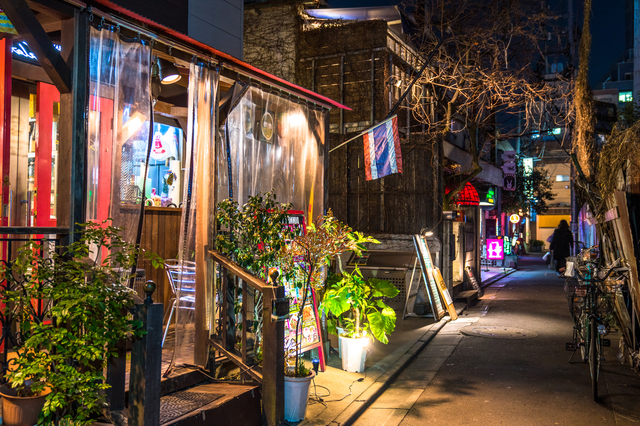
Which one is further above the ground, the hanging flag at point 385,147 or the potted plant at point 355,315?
the hanging flag at point 385,147

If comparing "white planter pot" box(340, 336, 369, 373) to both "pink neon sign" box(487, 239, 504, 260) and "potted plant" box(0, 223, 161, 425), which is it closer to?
"potted plant" box(0, 223, 161, 425)

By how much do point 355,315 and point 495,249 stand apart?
2011 centimetres

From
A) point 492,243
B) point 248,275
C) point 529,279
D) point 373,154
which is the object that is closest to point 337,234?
point 248,275

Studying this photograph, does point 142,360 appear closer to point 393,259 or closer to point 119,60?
point 119,60

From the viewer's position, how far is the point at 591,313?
698 centimetres

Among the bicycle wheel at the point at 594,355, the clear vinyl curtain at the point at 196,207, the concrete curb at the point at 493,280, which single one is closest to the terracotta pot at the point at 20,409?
the clear vinyl curtain at the point at 196,207

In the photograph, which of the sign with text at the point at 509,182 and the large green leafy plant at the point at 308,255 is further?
the sign with text at the point at 509,182

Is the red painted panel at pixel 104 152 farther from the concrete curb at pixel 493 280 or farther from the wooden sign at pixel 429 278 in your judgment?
the concrete curb at pixel 493 280

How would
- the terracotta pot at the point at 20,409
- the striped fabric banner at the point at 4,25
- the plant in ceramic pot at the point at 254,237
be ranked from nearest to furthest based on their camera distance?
the terracotta pot at the point at 20,409
the plant in ceramic pot at the point at 254,237
the striped fabric banner at the point at 4,25

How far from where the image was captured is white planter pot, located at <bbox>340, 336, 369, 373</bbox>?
7.66 meters

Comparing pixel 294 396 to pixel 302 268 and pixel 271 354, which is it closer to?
pixel 271 354

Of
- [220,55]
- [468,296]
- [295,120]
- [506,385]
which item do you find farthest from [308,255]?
[468,296]

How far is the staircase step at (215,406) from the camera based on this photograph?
4738 mm

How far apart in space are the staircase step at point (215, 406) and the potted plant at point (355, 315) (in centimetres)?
241
